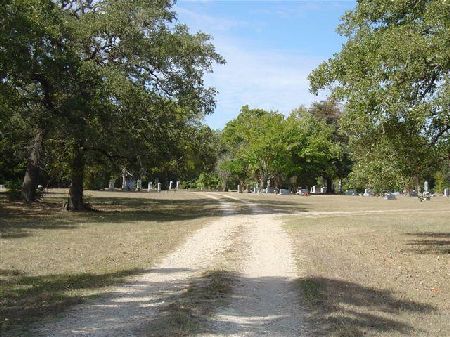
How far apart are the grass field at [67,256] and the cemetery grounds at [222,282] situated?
0.03m

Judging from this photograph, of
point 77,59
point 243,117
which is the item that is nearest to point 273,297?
point 77,59

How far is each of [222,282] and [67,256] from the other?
15.1 ft

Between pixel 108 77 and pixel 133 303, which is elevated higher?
pixel 108 77

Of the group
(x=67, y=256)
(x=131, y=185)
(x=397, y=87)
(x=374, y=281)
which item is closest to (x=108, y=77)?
(x=67, y=256)

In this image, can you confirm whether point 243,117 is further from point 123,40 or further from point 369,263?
point 369,263

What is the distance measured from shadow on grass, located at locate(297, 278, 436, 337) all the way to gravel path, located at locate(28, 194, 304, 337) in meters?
0.28

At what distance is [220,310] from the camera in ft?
23.8

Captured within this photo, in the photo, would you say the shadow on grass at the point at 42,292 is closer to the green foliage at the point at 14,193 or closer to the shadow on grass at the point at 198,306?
the shadow on grass at the point at 198,306

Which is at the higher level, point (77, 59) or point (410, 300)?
point (77, 59)

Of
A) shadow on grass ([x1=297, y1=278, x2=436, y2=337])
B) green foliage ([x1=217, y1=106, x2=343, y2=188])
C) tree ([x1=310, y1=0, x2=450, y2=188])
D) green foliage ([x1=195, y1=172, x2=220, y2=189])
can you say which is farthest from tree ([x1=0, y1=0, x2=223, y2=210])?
green foliage ([x1=195, y1=172, x2=220, y2=189])

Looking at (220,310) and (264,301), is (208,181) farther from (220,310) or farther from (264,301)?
(220,310)

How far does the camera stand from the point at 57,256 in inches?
472

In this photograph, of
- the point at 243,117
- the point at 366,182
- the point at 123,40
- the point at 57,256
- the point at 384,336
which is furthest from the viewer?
the point at 243,117

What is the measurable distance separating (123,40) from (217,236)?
432 inches
